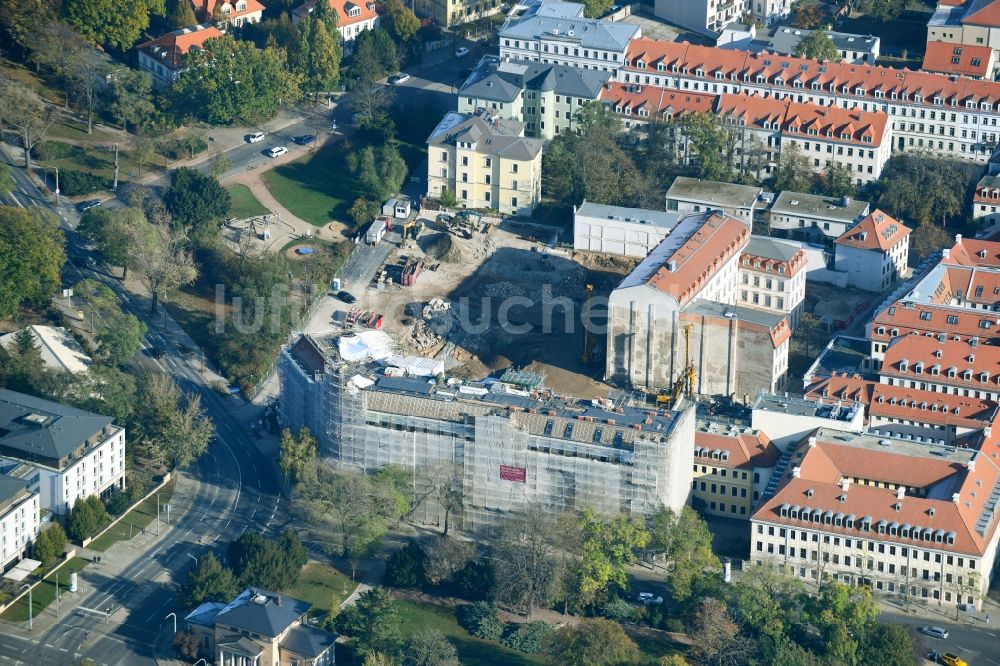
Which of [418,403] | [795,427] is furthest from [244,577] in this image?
[795,427]

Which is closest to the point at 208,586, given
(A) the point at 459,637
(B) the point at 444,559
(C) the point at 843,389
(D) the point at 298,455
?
(D) the point at 298,455

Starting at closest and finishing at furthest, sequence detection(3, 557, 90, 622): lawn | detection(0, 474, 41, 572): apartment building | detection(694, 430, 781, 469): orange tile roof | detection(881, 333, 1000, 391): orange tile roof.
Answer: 1. detection(3, 557, 90, 622): lawn
2. detection(0, 474, 41, 572): apartment building
3. detection(694, 430, 781, 469): orange tile roof
4. detection(881, 333, 1000, 391): orange tile roof

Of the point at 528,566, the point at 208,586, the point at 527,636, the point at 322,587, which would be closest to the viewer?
the point at 527,636

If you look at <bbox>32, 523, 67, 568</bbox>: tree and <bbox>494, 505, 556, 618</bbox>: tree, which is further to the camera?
<bbox>32, 523, 67, 568</bbox>: tree

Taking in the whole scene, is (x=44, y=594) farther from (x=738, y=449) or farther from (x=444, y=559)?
(x=738, y=449)

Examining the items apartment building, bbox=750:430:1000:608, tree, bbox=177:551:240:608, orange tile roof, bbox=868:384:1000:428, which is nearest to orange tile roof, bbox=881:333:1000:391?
orange tile roof, bbox=868:384:1000:428

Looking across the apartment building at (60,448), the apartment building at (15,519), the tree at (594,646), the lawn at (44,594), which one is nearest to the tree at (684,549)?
the tree at (594,646)

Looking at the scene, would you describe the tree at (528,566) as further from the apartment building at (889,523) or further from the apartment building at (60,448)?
the apartment building at (60,448)

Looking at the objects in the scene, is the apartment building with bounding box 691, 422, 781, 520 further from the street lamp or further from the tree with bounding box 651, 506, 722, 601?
the street lamp
